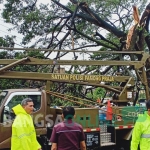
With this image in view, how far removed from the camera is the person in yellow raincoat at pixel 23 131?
16.0ft

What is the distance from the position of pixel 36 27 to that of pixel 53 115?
9142 mm

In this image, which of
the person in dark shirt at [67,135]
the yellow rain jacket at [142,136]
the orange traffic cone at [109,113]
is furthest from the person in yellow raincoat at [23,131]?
the orange traffic cone at [109,113]

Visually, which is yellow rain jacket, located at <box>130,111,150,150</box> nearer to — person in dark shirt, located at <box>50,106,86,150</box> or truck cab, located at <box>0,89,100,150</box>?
person in dark shirt, located at <box>50,106,86,150</box>

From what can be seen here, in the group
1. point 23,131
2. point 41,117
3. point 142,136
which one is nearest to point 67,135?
point 23,131

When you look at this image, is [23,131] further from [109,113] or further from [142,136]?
[109,113]

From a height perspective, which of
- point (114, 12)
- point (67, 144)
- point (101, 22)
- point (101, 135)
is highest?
point (114, 12)

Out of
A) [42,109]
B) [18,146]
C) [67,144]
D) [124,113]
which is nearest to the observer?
[67,144]

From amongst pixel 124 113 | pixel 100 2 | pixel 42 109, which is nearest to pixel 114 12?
pixel 100 2

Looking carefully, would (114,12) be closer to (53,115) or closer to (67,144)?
(53,115)

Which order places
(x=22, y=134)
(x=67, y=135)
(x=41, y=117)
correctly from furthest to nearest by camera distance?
1. (x=41, y=117)
2. (x=22, y=134)
3. (x=67, y=135)

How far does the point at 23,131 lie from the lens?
4891 millimetres

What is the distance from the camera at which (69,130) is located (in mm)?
4156

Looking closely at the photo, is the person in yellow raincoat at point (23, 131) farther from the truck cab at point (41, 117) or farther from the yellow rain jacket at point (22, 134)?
the truck cab at point (41, 117)

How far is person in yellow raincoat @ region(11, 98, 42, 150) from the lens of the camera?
4875 millimetres
